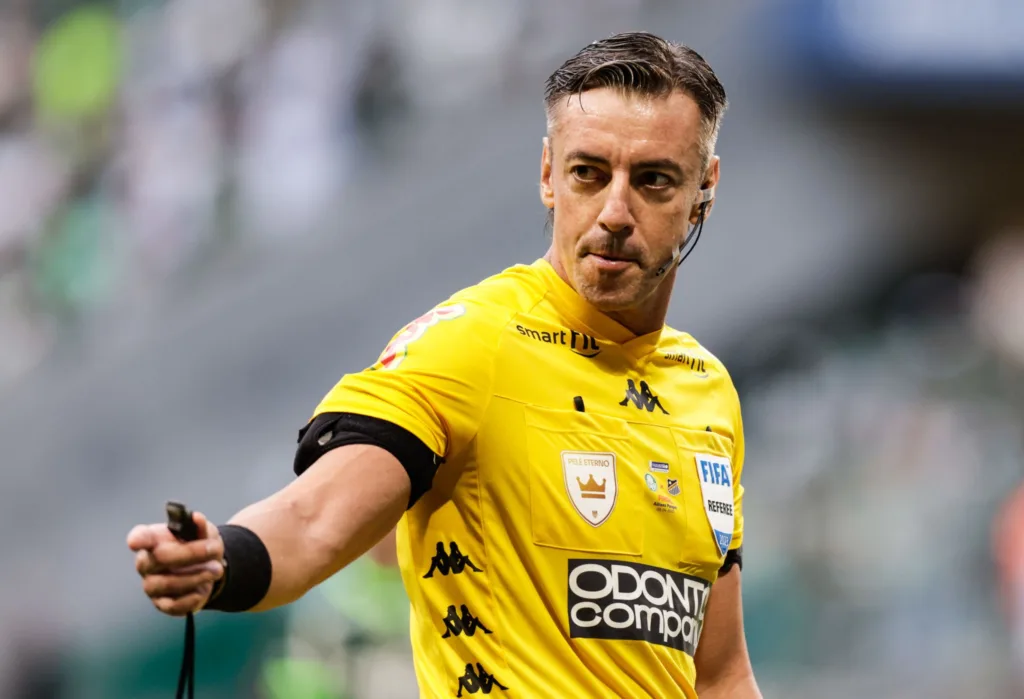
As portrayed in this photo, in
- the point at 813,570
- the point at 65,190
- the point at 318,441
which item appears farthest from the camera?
the point at 65,190

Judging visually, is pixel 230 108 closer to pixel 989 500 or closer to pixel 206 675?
pixel 206 675

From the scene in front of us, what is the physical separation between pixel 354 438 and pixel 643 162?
914 millimetres

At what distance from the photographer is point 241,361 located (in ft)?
38.9

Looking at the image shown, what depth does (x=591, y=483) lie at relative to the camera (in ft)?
10.4

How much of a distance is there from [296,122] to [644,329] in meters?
8.60

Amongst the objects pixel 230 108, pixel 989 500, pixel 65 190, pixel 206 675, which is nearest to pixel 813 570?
pixel 989 500

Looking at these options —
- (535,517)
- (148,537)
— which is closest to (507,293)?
(535,517)

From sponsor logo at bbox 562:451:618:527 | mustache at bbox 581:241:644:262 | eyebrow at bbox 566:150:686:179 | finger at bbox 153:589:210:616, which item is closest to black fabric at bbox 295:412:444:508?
sponsor logo at bbox 562:451:618:527

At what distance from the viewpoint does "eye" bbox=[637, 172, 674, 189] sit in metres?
3.24

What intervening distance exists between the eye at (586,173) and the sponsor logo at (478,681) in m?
Result: 1.02

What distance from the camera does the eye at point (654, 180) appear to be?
10.6 ft

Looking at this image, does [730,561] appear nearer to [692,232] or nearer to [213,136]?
[692,232]

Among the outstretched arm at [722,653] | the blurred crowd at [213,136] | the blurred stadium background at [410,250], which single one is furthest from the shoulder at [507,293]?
the blurred crowd at [213,136]

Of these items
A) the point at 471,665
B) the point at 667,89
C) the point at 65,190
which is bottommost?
the point at 471,665
